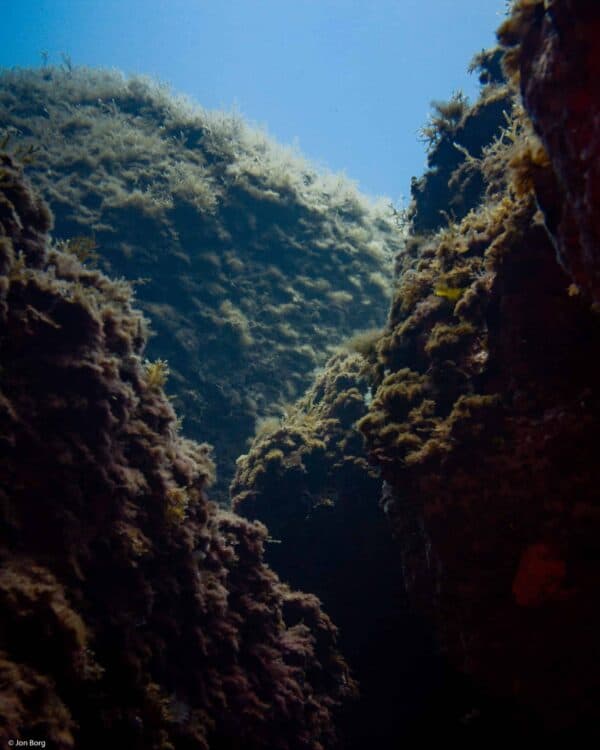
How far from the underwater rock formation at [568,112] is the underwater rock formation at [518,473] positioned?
0.26 meters

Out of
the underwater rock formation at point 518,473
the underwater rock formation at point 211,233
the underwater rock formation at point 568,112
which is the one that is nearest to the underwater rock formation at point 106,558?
the underwater rock formation at point 518,473

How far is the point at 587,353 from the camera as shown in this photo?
370 centimetres

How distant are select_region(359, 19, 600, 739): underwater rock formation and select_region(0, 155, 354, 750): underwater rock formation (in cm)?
197

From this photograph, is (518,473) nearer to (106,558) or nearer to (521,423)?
(521,423)

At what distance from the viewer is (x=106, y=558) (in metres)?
4.09

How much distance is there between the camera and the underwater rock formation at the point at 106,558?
10.9ft

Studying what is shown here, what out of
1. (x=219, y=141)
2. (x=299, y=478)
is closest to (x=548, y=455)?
(x=299, y=478)

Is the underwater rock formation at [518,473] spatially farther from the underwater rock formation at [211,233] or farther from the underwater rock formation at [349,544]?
the underwater rock formation at [211,233]

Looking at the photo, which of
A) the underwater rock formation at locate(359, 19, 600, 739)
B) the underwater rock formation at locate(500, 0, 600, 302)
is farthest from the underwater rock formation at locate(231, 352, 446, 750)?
the underwater rock formation at locate(500, 0, 600, 302)

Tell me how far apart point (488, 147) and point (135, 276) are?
863 cm

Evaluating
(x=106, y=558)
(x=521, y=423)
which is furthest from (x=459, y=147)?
(x=106, y=558)

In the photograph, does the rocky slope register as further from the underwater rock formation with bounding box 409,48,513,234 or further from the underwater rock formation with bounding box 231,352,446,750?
the underwater rock formation with bounding box 409,48,513,234

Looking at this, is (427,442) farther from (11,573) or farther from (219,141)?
(219,141)

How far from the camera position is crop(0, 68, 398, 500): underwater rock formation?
12367mm
